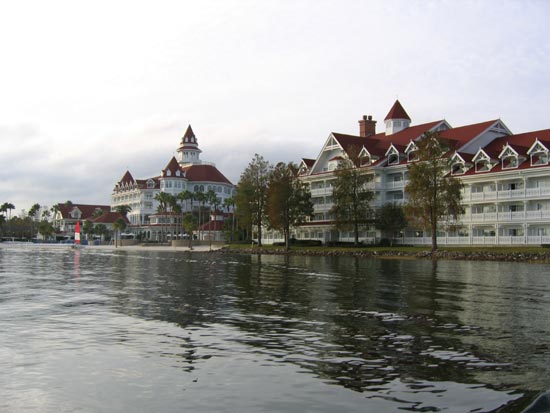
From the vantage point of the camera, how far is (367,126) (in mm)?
106938

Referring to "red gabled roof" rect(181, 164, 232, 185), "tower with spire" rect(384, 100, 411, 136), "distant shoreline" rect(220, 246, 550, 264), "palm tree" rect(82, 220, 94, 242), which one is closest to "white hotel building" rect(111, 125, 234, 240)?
"red gabled roof" rect(181, 164, 232, 185)

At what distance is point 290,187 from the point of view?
86.0m

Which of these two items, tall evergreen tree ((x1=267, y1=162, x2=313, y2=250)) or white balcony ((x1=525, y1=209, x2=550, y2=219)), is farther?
tall evergreen tree ((x1=267, y1=162, x2=313, y2=250))

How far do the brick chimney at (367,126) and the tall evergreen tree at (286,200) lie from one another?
23.6m

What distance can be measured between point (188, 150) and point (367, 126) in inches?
3398

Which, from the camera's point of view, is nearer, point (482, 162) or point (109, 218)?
point (482, 162)

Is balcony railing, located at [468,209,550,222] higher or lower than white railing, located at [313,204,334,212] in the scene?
lower

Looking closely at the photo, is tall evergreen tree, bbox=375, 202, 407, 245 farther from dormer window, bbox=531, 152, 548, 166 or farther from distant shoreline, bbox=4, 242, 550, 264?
dormer window, bbox=531, 152, 548, 166

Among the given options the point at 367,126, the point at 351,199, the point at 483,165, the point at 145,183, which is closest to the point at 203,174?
the point at 145,183

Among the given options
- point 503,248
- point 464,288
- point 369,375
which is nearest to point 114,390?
point 369,375

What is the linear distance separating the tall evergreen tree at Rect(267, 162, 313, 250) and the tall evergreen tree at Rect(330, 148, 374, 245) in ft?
27.4

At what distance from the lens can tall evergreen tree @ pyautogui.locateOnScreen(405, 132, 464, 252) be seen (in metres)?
62.3

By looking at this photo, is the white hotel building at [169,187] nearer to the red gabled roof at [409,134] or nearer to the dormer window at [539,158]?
the red gabled roof at [409,134]

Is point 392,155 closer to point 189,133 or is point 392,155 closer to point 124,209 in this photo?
point 189,133
